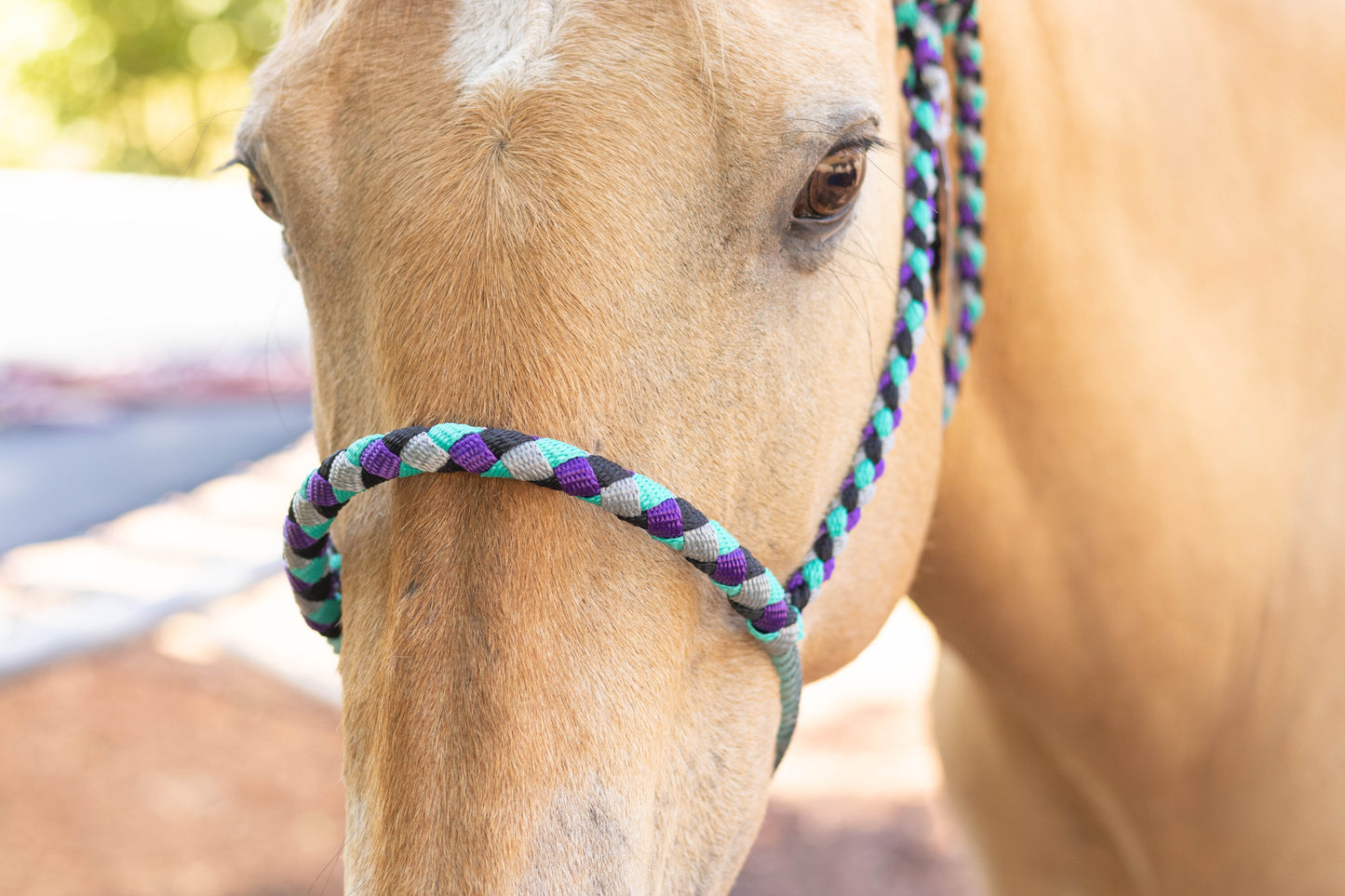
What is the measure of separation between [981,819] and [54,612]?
3.00 meters

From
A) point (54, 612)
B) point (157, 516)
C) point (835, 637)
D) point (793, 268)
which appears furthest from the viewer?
point (157, 516)

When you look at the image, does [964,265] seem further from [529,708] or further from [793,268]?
[529,708]

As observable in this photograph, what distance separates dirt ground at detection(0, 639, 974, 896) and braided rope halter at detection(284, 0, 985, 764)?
206 cm

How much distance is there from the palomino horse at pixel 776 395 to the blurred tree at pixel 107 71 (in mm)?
12093

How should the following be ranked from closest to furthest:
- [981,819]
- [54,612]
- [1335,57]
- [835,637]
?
1. [835,637]
2. [1335,57]
3. [981,819]
4. [54,612]

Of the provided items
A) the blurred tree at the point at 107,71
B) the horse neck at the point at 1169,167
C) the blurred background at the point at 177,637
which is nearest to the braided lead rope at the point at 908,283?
the horse neck at the point at 1169,167

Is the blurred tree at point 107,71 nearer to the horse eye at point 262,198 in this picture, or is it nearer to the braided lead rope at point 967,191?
the horse eye at point 262,198

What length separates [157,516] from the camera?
13.6ft

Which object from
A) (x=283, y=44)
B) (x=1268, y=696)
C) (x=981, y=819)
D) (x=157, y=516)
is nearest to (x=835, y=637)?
(x=1268, y=696)

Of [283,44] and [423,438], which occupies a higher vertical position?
[283,44]

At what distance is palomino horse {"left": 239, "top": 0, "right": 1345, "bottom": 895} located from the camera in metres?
0.73

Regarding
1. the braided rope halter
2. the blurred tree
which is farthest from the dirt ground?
the blurred tree

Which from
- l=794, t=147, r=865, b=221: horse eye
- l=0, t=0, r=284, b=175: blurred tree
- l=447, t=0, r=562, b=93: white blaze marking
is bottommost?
l=0, t=0, r=284, b=175: blurred tree

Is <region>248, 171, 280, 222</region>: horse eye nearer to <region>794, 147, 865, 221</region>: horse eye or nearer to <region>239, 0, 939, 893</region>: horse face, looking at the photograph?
<region>239, 0, 939, 893</region>: horse face
